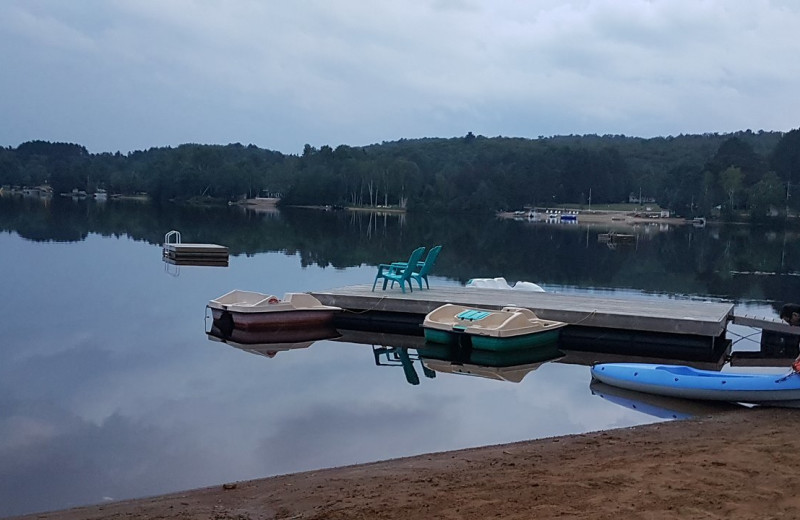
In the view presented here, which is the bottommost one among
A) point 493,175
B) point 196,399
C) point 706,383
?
point 196,399

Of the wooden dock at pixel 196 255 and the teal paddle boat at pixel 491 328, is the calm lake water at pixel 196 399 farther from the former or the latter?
the wooden dock at pixel 196 255

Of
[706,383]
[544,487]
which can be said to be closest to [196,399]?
[544,487]

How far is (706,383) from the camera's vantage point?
11.1m

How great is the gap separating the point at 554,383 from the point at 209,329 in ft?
25.8

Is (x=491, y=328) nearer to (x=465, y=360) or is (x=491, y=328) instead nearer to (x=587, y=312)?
(x=465, y=360)

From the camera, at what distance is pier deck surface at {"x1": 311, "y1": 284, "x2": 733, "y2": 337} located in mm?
16109

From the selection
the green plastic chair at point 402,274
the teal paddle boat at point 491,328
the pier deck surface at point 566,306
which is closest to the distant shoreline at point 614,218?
the green plastic chair at point 402,274

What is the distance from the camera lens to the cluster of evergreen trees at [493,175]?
107 m

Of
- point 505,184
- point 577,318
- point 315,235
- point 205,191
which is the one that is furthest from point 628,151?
point 577,318

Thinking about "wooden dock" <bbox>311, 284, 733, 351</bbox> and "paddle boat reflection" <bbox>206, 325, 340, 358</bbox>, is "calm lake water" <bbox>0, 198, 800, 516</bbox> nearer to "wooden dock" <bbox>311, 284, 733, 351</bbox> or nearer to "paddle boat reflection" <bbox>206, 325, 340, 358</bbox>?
"paddle boat reflection" <bbox>206, 325, 340, 358</bbox>

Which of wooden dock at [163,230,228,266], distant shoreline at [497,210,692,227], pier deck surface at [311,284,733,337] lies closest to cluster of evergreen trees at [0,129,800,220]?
distant shoreline at [497,210,692,227]

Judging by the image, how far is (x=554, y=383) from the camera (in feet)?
44.9

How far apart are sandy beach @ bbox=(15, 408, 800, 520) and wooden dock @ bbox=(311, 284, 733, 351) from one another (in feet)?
23.8

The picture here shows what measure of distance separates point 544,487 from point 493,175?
4717 inches
